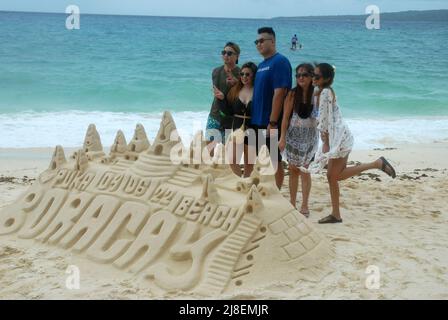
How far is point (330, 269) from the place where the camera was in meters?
4.11

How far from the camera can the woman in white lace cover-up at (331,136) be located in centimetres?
491

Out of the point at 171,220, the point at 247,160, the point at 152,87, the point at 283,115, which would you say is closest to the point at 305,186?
the point at 247,160

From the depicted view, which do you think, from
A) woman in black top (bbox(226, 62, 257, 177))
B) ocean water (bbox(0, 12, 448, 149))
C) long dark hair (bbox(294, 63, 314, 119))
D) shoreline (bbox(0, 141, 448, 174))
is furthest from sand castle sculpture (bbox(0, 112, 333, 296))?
ocean water (bbox(0, 12, 448, 149))

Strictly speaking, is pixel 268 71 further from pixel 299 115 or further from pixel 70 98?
pixel 70 98

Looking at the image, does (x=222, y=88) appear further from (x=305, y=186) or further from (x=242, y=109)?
(x=305, y=186)

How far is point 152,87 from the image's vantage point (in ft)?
61.1

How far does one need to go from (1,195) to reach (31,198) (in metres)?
1.66

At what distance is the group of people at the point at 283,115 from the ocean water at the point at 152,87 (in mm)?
4547

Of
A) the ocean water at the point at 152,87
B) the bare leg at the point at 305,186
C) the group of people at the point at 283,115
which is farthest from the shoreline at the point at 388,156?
the group of people at the point at 283,115

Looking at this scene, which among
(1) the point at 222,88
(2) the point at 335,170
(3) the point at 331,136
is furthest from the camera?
(1) the point at 222,88

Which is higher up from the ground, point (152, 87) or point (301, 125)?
point (152, 87)

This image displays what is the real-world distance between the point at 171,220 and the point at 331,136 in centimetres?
180

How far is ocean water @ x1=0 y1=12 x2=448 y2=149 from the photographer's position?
41.5 ft

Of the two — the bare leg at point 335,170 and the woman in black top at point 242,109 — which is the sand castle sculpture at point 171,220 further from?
the bare leg at point 335,170
